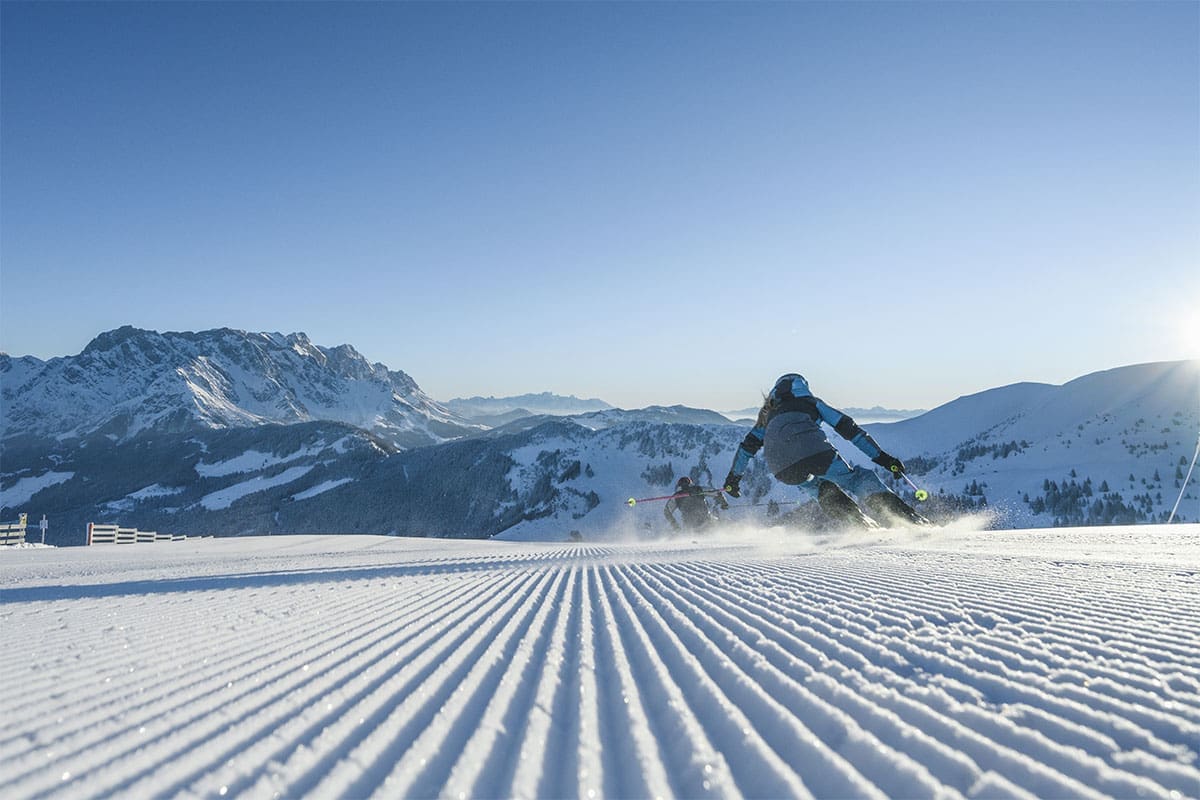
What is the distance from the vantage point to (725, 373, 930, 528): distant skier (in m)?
9.56

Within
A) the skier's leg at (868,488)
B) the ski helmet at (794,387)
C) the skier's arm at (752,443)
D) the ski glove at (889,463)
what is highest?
the ski helmet at (794,387)

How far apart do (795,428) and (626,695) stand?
7.84 m

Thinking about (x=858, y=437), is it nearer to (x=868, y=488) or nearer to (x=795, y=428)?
(x=868, y=488)

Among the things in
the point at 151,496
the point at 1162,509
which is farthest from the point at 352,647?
the point at 151,496

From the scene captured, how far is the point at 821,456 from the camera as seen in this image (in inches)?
377

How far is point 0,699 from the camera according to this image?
2.53 meters

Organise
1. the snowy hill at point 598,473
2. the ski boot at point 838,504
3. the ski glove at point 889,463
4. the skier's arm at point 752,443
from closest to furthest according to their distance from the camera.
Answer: the ski glove at point 889,463 → the ski boot at point 838,504 → the skier's arm at point 752,443 → the snowy hill at point 598,473

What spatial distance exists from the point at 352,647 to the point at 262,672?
0.57m

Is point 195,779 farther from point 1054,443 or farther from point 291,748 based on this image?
point 1054,443

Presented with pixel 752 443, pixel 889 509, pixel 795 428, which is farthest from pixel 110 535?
pixel 889 509

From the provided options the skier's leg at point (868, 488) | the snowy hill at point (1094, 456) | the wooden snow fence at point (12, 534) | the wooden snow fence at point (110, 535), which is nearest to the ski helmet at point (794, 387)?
the skier's leg at point (868, 488)

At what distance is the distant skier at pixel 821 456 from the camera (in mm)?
9562

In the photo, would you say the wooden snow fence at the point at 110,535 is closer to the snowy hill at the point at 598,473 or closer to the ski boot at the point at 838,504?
the ski boot at the point at 838,504

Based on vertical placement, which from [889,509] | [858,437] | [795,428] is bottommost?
[889,509]
